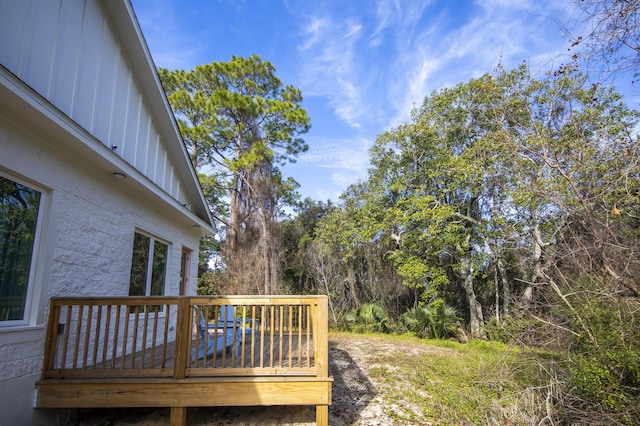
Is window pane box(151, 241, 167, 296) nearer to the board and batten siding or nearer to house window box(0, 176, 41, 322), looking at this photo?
the board and batten siding

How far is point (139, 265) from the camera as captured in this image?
612cm

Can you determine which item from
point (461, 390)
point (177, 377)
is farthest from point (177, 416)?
point (461, 390)

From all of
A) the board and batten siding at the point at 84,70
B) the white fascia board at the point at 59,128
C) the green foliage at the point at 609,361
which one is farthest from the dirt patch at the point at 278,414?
the board and batten siding at the point at 84,70

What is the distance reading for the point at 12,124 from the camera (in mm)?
3512

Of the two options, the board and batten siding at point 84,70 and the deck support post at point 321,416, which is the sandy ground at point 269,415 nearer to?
the deck support post at point 321,416

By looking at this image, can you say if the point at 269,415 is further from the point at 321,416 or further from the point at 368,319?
the point at 368,319

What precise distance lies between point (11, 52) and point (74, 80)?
914mm

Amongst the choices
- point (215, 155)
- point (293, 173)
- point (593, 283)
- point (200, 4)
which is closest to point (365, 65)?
point (200, 4)

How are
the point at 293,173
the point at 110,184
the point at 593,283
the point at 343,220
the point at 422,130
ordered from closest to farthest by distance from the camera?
the point at 593,283 → the point at 110,184 → the point at 422,130 → the point at 343,220 → the point at 293,173

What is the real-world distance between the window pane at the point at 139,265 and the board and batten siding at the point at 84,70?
1.13 metres

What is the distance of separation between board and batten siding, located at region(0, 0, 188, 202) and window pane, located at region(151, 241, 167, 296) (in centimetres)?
136

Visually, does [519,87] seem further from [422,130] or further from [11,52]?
[422,130]

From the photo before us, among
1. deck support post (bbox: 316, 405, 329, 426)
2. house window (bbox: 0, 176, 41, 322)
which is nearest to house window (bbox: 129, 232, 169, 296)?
house window (bbox: 0, 176, 41, 322)

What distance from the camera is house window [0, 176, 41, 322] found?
11.5ft
